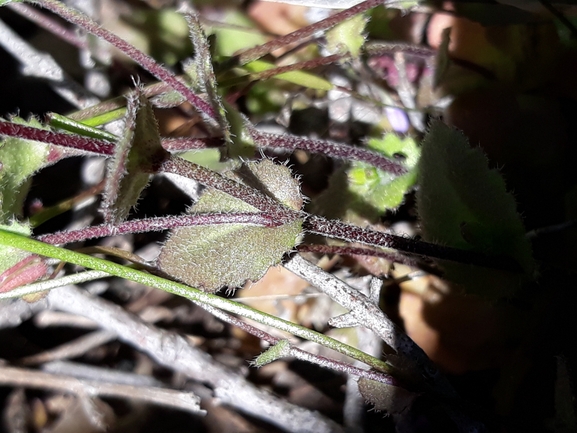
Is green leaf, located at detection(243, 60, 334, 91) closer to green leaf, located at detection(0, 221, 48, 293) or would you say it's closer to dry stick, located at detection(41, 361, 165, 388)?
green leaf, located at detection(0, 221, 48, 293)

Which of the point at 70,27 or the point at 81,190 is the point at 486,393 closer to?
the point at 81,190

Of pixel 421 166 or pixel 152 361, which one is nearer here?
pixel 421 166

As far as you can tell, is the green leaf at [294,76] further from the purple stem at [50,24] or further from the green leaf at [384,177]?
the purple stem at [50,24]

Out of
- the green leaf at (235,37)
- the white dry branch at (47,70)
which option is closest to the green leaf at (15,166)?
the white dry branch at (47,70)

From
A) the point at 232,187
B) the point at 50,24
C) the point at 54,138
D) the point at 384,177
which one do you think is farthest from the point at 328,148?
the point at 50,24

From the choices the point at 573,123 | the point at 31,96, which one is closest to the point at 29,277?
the point at 31,96

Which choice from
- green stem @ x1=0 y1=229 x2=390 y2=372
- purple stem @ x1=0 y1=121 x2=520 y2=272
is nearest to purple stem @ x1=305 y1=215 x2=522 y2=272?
purple stem @ x1=0 y1=121 x2=520 y2=272
